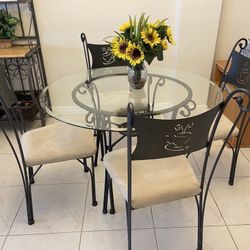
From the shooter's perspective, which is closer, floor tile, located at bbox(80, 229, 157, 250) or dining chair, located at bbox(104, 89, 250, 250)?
dining chair, located at bbox(104, 89, 250, 250)

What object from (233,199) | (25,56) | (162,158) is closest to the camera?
(162,158)

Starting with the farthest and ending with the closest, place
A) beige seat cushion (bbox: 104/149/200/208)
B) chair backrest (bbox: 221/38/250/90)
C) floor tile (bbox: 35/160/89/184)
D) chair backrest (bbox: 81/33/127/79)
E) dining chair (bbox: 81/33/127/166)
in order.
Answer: chair backrest (bbox: 81/33/127/79)
dining chair (bbox: 81/33/127/166)
floor tile (bbox: 35/160/89/184)
chair backrest (bbox: 221/38/250/90)
beige seat cushion (bbox: 104/149/200/208)

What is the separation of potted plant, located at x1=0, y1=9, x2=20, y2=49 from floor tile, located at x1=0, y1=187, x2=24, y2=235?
4.37 feet

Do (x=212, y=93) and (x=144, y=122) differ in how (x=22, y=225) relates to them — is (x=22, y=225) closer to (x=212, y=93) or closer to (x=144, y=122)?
(x=144, y=122)

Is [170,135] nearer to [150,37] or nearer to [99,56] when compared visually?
[150,37]

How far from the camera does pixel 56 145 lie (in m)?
1.56

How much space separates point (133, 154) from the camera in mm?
1045

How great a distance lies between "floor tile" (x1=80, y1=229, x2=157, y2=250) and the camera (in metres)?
1.45

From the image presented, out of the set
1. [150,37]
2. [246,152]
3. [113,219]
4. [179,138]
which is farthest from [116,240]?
[246,152]

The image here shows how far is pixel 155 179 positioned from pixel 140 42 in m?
0.76

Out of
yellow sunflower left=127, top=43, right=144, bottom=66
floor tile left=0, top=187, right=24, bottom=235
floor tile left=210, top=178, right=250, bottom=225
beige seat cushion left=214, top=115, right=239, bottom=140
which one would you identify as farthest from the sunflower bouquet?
floor tile left=0, top=187, right=24, bottom=235

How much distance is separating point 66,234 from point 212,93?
1.34 metres

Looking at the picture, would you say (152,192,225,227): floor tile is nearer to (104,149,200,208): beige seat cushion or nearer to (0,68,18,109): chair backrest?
(104,149,200,208): beige seat cushion

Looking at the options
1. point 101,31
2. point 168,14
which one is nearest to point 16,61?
point 101,31
